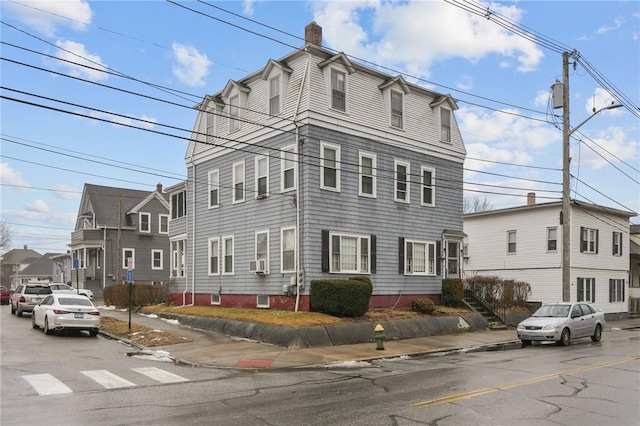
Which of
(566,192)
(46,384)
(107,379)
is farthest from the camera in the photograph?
(566,192)

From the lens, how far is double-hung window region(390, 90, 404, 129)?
85.7ft

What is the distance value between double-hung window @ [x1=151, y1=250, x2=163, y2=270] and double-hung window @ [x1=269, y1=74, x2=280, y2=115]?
32.1 m

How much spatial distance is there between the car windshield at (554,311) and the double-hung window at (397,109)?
10.6 m

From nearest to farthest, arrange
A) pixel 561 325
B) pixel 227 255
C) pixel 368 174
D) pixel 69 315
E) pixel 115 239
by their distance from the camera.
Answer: pixel 561 325 < pixel 69 315 < pixel 368 174 < pixel 227 255 < pixel 115 239

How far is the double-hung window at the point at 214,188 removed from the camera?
27770mm

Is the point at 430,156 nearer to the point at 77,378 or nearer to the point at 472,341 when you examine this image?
the point at 472,341

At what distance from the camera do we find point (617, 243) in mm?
39094

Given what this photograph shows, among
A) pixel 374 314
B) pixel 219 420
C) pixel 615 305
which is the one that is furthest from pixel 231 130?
pixel 615 305

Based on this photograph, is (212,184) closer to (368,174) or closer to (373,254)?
(368,174)

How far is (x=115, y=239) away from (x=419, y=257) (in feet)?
109

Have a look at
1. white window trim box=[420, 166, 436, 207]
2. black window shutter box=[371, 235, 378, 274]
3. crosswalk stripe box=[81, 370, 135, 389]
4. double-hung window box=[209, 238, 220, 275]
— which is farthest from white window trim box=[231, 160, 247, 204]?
crosswalk stripe box=[81, 370, 135, 389]

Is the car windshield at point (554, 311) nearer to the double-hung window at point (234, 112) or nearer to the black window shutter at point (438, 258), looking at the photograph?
the black window shutter at point (438, 258)

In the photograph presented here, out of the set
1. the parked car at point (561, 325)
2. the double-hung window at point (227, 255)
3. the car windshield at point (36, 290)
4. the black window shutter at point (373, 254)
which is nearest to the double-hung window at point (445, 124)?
the black window shutter at point (373, 254)

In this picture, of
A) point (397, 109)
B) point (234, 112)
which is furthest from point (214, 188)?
point (397, 109)
